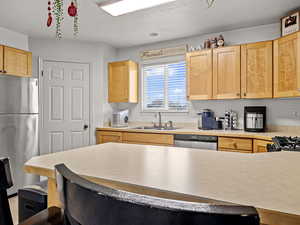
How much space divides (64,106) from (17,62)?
1032mm

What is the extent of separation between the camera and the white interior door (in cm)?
390

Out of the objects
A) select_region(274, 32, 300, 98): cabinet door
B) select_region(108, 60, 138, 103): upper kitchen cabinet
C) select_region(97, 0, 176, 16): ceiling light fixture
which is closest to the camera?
select_region(97, 0, 176, 16): ceiling light fixture

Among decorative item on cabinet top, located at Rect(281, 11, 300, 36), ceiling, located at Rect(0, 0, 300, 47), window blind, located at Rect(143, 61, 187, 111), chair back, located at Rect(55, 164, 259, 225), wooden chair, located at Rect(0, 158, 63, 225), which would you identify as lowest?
wooden chair, located at Rect(0, 158, 63, 225)

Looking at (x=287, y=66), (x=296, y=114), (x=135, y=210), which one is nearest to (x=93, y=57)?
(x=287, y=66)

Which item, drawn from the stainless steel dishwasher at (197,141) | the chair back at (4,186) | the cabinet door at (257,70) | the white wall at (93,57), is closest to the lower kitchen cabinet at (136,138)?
the stainless steel dishwasher at (197,141)

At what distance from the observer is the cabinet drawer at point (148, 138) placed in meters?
3.38

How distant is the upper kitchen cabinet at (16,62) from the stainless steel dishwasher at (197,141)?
2.64 meters

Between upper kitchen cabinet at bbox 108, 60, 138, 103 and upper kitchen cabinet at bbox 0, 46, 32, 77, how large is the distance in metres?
1.43

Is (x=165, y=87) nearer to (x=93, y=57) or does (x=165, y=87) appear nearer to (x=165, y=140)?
(x=165, y=140)

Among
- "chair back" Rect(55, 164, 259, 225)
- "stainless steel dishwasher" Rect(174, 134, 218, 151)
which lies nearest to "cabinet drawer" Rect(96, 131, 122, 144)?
"stainless steel dishwasher" Rect(174, 134, 218, 151)

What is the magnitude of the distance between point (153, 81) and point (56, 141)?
6.96ft

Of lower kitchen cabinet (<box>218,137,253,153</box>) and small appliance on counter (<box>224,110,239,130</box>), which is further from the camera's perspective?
small appliance on counter (<box>224,110,239,130</box>)

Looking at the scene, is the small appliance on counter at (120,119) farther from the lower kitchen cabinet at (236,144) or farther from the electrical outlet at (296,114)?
the electrical outlet at (296,114)

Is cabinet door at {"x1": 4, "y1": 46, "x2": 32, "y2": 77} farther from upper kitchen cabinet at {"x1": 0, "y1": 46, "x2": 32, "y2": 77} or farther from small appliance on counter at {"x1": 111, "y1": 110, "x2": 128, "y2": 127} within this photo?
small appliance on counter at {"x1": 111, "y1": 110, "x2": 128, "y2": 127}
